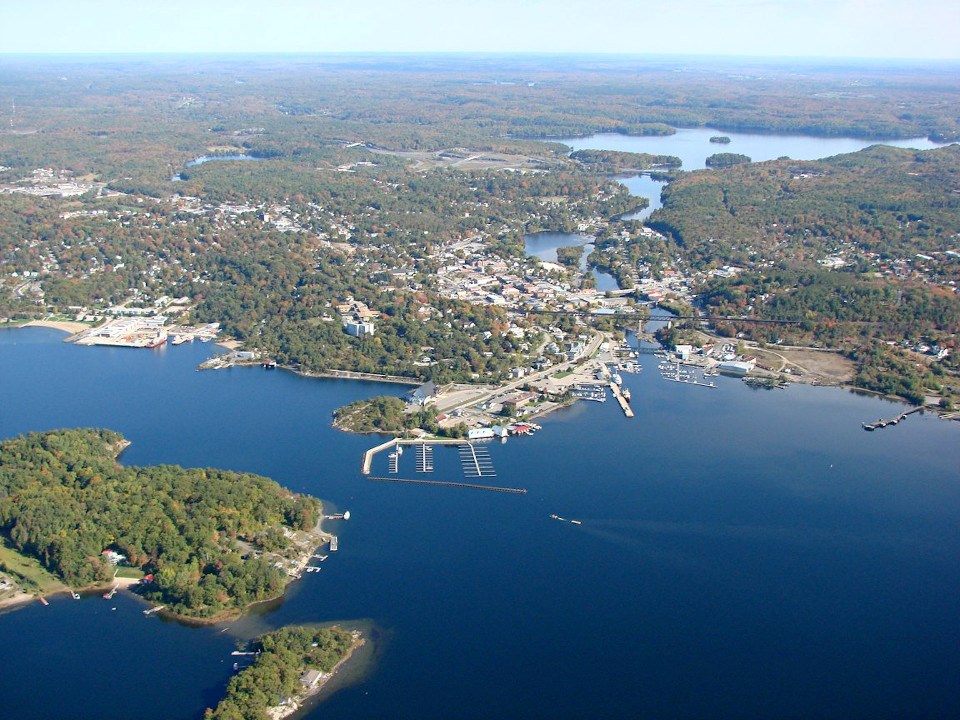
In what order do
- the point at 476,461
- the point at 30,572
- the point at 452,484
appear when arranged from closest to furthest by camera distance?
the point at 30,572
the point at 452,484
the point at 476,461

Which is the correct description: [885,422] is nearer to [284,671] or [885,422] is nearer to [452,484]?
[452,484]

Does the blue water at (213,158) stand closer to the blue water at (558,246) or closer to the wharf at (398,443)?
the blue water at (558,246)

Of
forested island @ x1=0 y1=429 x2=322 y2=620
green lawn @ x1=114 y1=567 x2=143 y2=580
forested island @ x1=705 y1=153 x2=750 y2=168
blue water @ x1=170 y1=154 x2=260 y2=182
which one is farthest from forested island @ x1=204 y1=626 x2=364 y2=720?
forested island @ x1=705 y1=153 x2=750 y2=168

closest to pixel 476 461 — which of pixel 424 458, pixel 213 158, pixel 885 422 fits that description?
pixel 424 458

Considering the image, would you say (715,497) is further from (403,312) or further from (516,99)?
(516,99)

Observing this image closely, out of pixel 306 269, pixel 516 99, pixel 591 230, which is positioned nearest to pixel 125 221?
pixel 306 269

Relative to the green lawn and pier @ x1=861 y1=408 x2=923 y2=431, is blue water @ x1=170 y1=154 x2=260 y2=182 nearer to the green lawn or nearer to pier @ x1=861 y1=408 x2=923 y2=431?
pier @ x1=861 y1=408 x2=923 y2=431

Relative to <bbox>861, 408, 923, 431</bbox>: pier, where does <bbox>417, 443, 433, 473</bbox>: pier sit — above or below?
below
